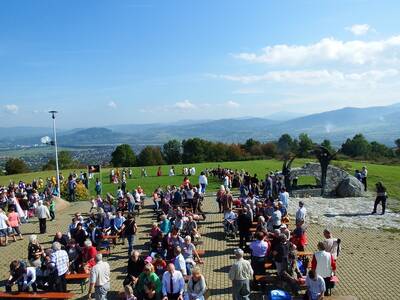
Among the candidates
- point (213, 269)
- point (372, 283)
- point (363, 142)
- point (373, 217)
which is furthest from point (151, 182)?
point (363, 142)

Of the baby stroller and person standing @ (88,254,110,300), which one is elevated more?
person standing @ (88,254,110,300)

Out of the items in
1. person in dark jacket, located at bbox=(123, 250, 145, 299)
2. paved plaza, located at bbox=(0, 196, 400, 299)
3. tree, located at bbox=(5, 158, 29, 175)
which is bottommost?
paved plaza, located at bbox=(0, 196, 400, 299)

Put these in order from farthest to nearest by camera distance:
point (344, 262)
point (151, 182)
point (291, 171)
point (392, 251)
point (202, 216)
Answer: point (151, 182), point (291, 171), point (202, 216), point (392, 251), point (344, 262)

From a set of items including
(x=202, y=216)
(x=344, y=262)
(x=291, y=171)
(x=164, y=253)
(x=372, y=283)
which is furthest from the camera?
(x=291, y=171)

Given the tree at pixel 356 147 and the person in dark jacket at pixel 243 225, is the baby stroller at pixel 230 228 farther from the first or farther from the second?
the tree at pixel 356 147

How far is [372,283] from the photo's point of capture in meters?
11.7

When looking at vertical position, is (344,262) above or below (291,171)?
below

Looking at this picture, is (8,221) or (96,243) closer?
(96,243)

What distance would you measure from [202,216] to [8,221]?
27.4 feet

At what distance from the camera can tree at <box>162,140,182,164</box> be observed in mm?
72938

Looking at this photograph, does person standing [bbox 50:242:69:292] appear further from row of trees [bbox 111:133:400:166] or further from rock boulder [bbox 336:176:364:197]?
row of trees [bbox 111:133:400:166]

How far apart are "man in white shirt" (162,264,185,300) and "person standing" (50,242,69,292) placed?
3.64 m

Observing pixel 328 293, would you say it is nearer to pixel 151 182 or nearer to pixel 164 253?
pixel 164 253

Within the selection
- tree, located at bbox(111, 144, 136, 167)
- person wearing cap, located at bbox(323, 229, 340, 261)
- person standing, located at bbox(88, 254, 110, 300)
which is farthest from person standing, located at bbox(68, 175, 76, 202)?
tree, located at bbox(111, 144, 136, 167)
